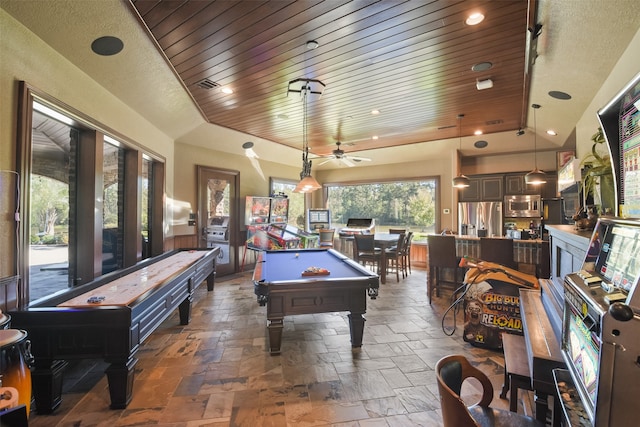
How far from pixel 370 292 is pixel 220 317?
2.32m

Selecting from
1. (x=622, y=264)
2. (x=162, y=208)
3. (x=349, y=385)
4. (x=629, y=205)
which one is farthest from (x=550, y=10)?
(x=162, y=208)

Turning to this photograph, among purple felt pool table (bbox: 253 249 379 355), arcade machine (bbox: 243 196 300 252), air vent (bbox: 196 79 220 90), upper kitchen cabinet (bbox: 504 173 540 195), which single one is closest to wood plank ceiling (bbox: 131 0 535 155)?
air vent (bbox: 196 79 220 90)

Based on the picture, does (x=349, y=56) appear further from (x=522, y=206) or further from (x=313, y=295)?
(x=522, y=206)

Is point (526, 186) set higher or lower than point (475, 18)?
lower

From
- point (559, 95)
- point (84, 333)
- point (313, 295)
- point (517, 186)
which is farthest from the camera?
point (517, 186)

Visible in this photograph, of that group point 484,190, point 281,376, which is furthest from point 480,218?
point 281,376

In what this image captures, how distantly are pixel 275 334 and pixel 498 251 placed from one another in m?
3.40

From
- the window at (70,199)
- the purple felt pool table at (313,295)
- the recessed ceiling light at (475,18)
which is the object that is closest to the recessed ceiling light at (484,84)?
the recessed ceiling light at (475,18)

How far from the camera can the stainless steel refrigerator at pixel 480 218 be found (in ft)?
23.0

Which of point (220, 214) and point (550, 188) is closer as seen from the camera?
point (550, 188)

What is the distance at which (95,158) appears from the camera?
3.25 m

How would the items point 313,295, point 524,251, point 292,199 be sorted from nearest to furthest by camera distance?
1. point 313,295
2. point 524,251
3. point 292,199

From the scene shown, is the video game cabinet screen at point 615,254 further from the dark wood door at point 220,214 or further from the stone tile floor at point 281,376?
the dark wood door at point 220,214

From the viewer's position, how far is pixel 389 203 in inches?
348
